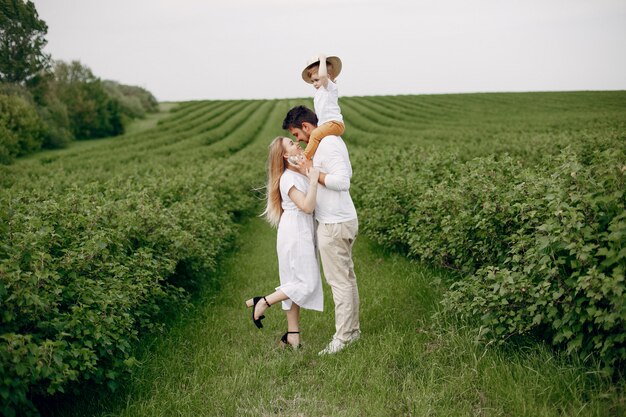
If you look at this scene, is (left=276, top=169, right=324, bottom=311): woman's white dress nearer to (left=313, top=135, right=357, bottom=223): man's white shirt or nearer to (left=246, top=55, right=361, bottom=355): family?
(left=246, top=55, right=361, bottom=355): family

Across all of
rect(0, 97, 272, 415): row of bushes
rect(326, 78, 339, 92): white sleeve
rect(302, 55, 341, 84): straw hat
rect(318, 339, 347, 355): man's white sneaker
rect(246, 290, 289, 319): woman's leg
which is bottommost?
rect(318, 339, 347, 355): man's white sneaker

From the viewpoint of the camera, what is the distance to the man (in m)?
4.05

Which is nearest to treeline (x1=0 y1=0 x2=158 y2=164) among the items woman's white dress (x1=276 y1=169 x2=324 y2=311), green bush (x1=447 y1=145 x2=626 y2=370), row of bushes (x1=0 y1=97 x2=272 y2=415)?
row of bushes (x1=0 y1=97 x2=272 y2=415)

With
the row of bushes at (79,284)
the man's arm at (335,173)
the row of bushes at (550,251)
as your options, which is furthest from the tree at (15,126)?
the row of bushes at (550,251)

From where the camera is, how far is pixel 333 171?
3961mm

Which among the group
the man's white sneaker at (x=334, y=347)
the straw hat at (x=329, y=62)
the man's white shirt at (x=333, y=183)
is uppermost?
the straw hat at (x=329, y=62)

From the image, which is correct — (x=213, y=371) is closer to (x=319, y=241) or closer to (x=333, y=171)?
(x=319, y=241)

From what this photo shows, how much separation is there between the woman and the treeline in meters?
9.27

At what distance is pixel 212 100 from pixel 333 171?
76.7 m

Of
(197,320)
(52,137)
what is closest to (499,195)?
(197,320)

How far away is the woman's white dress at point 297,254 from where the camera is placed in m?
4.26

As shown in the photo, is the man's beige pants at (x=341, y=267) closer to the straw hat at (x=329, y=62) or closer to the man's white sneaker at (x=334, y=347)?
the man's white sneaker at (x=334, y=347)

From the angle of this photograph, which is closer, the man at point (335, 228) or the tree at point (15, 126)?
the man at point (335, 228)

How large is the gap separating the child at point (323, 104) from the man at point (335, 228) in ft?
0.19
